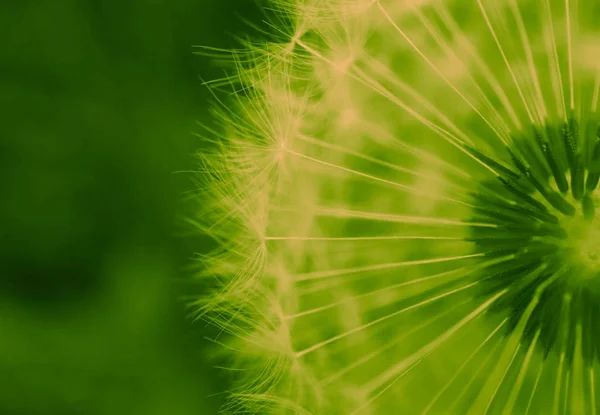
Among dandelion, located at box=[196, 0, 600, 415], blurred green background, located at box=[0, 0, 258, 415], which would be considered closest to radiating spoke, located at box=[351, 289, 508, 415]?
dandelion, located at box=[196, 0, 600, 415]

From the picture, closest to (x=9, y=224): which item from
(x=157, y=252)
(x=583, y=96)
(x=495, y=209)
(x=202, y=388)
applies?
(x=157, y=252)

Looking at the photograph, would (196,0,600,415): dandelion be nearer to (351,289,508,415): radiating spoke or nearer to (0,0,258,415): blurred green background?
(351,289,508,415): radiating spoke

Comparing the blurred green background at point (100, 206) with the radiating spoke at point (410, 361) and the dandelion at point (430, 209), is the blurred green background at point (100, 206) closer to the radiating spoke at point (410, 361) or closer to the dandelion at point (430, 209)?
the dandelion at point (430, 209)

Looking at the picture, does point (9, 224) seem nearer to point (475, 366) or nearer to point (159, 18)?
point (159, 18)

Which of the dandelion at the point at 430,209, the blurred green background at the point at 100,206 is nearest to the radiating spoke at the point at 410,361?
the dandelion at the point at 430,209

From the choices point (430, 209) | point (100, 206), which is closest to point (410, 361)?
point (430, 209)

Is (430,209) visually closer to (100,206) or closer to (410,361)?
(410,361)
